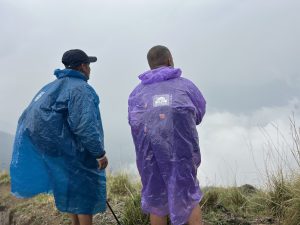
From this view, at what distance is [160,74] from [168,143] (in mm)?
716

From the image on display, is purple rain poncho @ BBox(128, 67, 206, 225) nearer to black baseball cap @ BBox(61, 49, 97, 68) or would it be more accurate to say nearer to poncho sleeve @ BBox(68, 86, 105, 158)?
poncho sleeve @ BBox(68, 86, 105, 158)

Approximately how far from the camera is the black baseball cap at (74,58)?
534 cm

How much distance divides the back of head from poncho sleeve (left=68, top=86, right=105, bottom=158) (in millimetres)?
739

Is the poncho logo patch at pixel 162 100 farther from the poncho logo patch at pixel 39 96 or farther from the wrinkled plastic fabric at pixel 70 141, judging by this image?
the poncho logo patch at pixel 39 96

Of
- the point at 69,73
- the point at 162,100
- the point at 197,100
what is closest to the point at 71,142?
the point at 69,73

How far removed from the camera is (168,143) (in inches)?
175

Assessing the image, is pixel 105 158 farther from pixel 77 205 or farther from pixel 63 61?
pixel 63 61

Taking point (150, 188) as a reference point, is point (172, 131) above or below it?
above

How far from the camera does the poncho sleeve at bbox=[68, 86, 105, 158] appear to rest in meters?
4.82

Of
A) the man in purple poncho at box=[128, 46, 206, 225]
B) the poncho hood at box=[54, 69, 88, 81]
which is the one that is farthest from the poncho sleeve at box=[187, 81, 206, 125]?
the poncho hood at box=[54, 69, 88, 81]

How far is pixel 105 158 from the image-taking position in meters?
4.98

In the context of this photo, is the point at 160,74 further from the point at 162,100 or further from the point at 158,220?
the point at 158,220

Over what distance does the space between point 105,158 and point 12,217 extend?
3955 millimetres

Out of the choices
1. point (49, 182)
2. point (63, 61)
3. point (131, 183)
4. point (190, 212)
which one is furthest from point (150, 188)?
point (131, 183)
